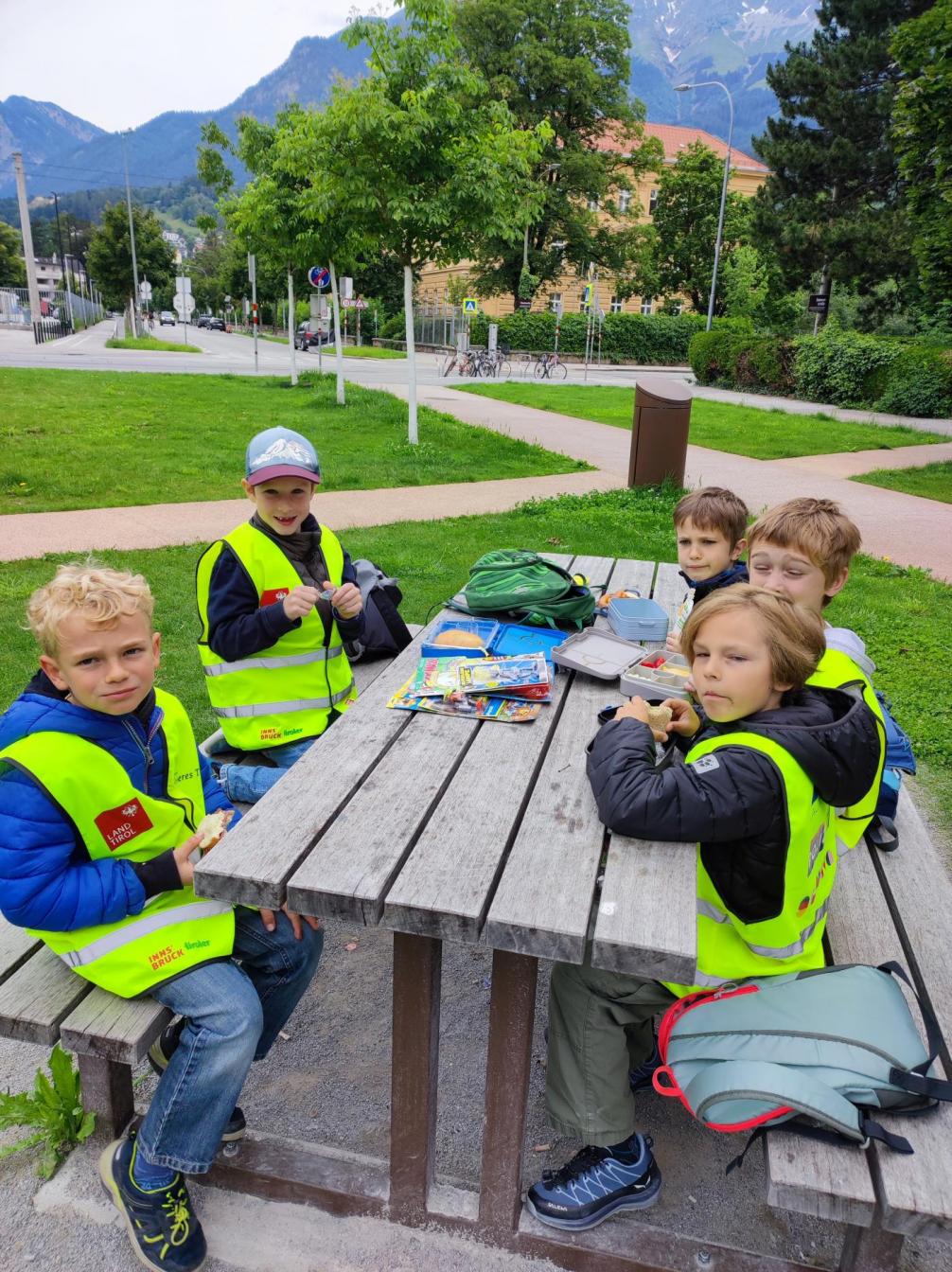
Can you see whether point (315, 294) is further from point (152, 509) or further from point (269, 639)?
point (269, 639)

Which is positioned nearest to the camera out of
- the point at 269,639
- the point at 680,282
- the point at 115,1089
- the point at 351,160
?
the point at 115,1089

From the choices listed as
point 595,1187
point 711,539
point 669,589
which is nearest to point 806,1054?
point 595,1187

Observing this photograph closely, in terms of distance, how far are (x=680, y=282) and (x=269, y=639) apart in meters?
50.5

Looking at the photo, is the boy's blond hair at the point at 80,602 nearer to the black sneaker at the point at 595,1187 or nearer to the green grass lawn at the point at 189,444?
the black sneaker at the point at 595,1187

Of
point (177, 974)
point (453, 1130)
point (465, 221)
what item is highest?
point (465, 221)

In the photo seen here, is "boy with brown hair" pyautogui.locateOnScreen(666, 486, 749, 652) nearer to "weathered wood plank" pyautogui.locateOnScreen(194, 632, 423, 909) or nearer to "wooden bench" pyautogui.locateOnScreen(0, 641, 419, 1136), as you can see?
"weathered wood plank" pyautogui.locateOnScreen(194, 632, 423, 909)

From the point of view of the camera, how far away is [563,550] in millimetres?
7113

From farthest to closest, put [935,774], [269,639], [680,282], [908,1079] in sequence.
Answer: [680,282] → [935,774] → [269,639] → [908,1079]

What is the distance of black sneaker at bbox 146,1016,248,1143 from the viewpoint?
2.11m

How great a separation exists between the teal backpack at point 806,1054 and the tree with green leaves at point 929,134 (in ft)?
39.2

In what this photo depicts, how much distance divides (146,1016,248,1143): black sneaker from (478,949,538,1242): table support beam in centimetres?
58

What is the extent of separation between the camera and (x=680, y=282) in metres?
48.3

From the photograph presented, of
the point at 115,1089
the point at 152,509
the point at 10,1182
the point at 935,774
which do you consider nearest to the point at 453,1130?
the point at 115,1089

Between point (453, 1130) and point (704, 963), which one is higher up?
point (704, 963)
